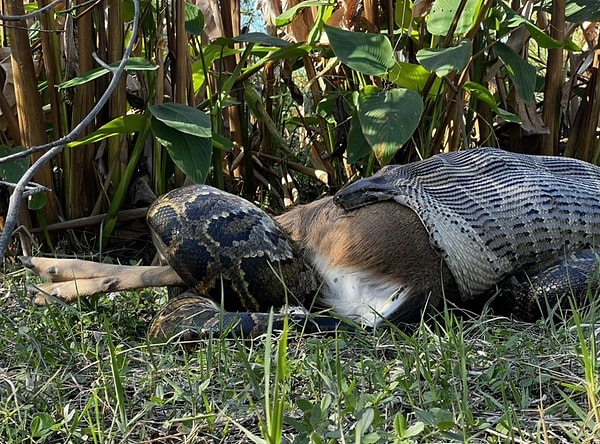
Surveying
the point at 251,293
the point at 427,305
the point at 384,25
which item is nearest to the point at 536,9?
the point at 384,25

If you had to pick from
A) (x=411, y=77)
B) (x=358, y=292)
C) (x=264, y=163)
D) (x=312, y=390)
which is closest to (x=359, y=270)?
(x=358, y=292)

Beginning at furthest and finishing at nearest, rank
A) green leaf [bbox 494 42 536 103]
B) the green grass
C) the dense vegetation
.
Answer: green leaf [bbox 494 42 536 103], the dense vegetation, the green grass

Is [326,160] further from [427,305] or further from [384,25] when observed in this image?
[427,305]

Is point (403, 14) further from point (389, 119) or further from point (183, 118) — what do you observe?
point (183, 118)

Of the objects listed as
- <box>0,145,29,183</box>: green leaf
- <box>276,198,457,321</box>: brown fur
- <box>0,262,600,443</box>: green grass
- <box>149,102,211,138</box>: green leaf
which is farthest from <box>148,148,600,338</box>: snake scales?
<box>0,145,29,183</box>: green leaf

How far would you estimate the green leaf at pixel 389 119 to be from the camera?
294 cm

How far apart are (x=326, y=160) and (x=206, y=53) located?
89cm

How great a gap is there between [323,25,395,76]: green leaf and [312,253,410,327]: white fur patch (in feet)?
2.74

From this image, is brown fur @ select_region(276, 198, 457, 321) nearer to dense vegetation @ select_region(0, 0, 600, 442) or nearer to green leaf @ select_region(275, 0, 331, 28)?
dense vegetation @ select_region(0, 0, 600, 442)

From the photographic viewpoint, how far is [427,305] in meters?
2.55

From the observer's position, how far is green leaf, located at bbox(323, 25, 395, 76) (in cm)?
309

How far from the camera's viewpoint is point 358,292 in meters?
2.62

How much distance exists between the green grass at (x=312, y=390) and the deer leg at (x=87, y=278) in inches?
13.7

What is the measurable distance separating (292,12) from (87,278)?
1637 millimetres
